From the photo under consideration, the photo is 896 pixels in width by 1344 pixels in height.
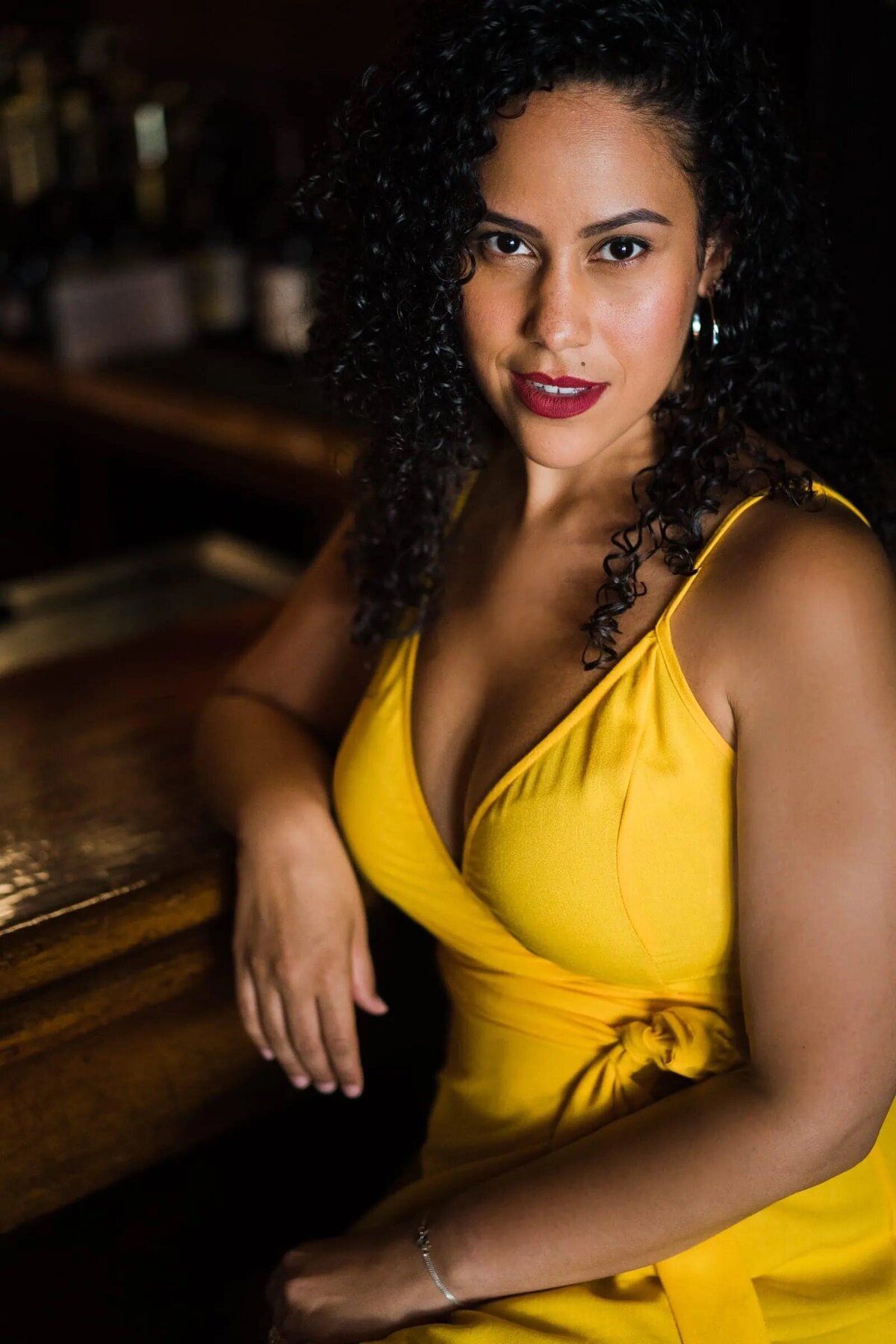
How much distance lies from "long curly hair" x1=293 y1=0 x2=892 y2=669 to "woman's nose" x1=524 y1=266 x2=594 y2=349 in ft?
0.29

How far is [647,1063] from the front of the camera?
46.9 inches

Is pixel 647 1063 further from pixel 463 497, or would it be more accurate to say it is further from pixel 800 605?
pixel 463 497

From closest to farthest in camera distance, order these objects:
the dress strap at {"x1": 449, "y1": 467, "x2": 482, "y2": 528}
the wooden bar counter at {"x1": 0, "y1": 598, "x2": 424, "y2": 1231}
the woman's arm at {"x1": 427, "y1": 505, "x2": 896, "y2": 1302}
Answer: the woman's arm at {"x1": 427, "y1": 505, "x2": 896, "y2": 1302} → the wooden bar counter at {"x1": 0, "y1": 598, "x2": 424, "y2": 1231} → the dress strap at {"x1": 449, "y1": 467, "x2": 482, "y2": 528}

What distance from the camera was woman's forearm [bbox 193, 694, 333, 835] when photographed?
1.30 meters

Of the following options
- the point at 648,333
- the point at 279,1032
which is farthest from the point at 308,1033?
the point at 648,333

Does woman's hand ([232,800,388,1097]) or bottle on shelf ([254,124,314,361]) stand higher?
bottle on shelf ([254,124,314,361])

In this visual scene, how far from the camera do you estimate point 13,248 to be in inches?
151

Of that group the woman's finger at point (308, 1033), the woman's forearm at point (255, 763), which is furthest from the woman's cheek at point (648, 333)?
the woman's finger at point (308, 1033)

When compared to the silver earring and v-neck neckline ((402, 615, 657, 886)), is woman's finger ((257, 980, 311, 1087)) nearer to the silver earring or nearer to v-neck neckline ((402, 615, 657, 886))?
v-neck neckline ((402, 615, 657, 886))

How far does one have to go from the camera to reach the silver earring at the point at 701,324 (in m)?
1.21

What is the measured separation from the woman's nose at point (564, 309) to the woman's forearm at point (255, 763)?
1.58ft

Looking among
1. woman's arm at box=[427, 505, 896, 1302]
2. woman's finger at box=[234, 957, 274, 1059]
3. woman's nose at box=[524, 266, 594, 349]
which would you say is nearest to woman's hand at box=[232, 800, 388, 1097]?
woman's finger at box=[234, 957, 274, 1059]

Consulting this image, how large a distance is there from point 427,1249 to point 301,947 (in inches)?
10.8

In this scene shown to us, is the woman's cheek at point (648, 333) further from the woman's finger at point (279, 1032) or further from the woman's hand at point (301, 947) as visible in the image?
the woman's finger at point (279, 1032)
